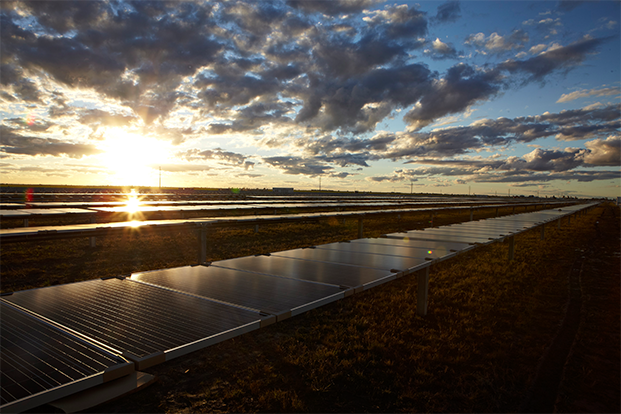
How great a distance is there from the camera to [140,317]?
3.29 metres

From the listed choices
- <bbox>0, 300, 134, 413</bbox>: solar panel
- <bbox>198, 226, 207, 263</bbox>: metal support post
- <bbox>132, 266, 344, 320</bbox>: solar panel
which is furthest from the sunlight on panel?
<bbox>0, 300, 134, 413</bbox>: solar panel

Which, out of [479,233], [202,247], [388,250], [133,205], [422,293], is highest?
[133,205]

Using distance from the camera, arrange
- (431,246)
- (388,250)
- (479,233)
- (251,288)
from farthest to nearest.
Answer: (479,233)
(431,246)
(388,250)
(251,288)

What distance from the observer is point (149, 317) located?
3277 mm

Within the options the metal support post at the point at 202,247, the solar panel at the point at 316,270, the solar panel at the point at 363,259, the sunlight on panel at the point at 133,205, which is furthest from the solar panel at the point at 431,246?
the sunlight on panel at the point at 133,205

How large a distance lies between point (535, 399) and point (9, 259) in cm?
1450

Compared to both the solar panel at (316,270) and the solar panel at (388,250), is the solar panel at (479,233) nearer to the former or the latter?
the solar panel at (388,250)

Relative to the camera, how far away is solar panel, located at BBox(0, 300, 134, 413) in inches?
78.6

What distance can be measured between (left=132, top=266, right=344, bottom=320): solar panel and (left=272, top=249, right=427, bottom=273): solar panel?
166 cm

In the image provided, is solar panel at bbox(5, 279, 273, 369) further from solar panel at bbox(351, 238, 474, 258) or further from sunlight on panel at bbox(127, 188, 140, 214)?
sunlight on panel at bbox(127, 188, 140, 214)

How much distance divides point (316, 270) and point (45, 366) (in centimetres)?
370

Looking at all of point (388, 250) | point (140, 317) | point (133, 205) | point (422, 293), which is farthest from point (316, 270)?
point (133, 205)

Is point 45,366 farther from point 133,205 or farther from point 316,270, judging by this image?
point 133,205

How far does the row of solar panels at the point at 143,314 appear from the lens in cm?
225
